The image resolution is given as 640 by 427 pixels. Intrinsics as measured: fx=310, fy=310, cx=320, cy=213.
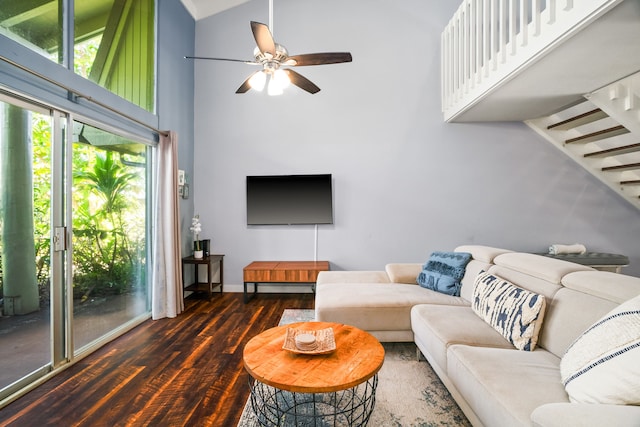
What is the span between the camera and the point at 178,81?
3.91 meters

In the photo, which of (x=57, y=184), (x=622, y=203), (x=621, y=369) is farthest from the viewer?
(x=622, y=203)

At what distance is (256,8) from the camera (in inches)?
169

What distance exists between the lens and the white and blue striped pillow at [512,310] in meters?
1.65

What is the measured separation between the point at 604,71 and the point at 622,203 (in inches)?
91.5

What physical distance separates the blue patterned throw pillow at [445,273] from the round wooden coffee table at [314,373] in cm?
125

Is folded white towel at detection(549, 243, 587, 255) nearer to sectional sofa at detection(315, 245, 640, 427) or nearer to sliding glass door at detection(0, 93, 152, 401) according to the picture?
sectional sofa at detection(315, 245, 640, 427)

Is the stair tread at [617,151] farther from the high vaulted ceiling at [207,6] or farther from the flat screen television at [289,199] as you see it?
the high vaulted ceiling at [207,6]

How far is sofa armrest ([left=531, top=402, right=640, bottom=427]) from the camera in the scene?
87 cm

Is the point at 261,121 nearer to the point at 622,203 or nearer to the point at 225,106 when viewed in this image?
the point at 225,106

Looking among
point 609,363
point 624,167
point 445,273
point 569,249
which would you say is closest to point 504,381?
point 609,363

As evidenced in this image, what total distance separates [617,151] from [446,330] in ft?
Answer: 10.9

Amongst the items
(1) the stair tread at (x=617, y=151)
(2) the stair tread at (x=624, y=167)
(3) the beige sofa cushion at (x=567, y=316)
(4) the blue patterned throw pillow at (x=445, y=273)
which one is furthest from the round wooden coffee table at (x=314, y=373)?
(2) the stair tread at (x=624, y=167)

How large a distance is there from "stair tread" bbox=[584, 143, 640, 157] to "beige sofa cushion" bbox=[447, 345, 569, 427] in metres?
2.99

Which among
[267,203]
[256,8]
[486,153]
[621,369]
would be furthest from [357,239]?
[256,8]
